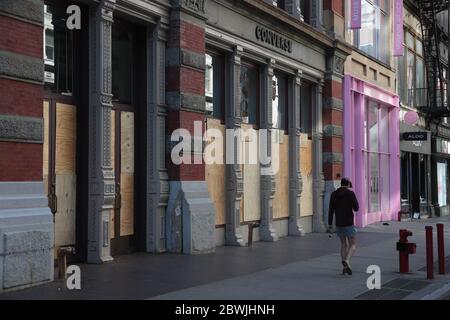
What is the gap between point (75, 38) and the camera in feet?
37.4

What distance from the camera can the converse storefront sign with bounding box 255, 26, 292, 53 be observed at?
16.2 meters

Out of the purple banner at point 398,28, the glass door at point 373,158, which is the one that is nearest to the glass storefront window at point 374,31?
the purple banner at point 398,28

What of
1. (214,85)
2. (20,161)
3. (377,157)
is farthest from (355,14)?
(20,161)

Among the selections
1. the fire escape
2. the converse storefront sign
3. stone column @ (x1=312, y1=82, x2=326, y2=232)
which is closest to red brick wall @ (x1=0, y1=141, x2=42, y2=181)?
the converse storefront sign

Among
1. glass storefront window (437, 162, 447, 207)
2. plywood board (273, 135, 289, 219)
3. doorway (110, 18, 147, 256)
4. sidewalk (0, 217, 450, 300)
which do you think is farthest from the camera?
glass storefront window (437, 162, 447, 207)

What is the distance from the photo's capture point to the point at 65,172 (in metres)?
10.9

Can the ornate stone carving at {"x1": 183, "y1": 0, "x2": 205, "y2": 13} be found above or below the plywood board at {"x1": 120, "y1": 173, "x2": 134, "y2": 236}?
above

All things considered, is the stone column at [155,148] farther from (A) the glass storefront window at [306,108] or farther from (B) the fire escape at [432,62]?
(B) the fire escape at [432,62]

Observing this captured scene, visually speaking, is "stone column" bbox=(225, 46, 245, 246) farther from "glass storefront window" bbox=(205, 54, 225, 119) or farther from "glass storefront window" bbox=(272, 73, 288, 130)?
"glass storefront window" bbox=(272, 73, 288, 130)

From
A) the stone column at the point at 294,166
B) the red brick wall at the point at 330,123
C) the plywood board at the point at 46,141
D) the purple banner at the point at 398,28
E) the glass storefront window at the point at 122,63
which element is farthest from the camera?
the purple banner at the point at 398,28

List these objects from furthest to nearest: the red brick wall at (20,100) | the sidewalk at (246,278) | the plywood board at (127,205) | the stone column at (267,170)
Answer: the stone column at (267,170), the plywood board at (127,205), the red brick wall at (20,100), the sidewalk at (246,278)

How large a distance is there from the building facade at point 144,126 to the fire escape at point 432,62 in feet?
41.4

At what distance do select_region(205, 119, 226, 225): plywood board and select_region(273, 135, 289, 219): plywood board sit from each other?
8.71 feet

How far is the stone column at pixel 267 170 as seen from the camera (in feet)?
53.7
